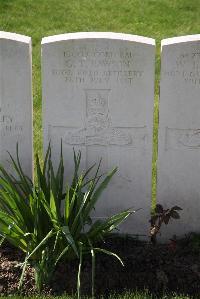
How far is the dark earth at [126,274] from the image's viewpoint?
4309 millimetres

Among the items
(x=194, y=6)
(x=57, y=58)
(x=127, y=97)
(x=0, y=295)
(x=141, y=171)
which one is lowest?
(x=0, y=295)

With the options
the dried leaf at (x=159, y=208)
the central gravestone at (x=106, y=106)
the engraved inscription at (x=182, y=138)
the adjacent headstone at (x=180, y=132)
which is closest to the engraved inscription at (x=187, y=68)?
the adjacent headstone at (x=180, y=132)

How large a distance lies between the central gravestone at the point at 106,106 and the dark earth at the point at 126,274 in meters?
0.41

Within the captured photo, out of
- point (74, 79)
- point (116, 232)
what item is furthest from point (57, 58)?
point (116, 232)

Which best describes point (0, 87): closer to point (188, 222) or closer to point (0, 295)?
point (0, 295)

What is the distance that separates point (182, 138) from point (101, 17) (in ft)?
14.3

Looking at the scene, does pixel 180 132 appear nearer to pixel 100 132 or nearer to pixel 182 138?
pixel 182 138

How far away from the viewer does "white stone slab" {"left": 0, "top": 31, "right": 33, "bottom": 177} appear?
434cm

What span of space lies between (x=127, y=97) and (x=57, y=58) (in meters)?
0.57

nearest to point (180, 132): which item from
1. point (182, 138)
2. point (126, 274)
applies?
point (182, 138)

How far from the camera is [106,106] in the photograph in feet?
14.7

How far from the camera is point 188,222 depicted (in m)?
4.82

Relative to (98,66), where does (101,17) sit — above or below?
above

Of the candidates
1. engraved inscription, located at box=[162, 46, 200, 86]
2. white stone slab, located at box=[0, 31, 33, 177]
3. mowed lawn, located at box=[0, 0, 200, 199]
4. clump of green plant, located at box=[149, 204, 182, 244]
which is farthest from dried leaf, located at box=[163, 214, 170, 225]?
mowed lawn, located at box=[0, 0, 200, 199]
